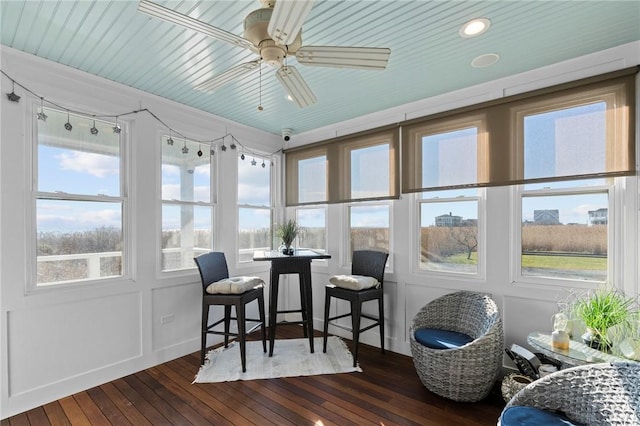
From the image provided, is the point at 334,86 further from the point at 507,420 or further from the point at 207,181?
the point at 507,420

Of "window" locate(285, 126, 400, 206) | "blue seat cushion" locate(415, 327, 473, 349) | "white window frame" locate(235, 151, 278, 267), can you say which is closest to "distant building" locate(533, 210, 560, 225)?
"blue seat cushion" locate(415, 327, 473, 349)

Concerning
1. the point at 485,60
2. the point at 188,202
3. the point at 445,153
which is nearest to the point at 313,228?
the point at 188,202

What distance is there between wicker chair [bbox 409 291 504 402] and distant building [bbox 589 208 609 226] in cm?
99

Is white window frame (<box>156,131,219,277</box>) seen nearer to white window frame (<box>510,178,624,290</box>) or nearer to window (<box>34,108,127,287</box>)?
window (<box>34,108,127,287</box>)

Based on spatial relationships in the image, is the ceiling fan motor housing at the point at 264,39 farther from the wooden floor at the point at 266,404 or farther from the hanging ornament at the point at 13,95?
the wooden floor at the point at 266,404

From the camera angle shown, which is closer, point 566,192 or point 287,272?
point 566,192

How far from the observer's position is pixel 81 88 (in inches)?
103

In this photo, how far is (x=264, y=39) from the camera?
5.10 feet

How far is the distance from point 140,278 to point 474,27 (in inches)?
134

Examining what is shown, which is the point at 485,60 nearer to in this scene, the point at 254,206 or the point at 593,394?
the point at 593,394

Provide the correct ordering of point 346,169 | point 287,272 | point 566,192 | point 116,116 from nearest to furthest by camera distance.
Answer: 1. point 566,192
2. point 116,116
3. point 287,272
4. point 346,169

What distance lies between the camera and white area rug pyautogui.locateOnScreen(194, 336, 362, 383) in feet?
9.24

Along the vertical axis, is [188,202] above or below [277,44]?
below

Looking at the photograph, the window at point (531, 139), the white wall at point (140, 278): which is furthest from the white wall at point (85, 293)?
the window at point (531, 139)
